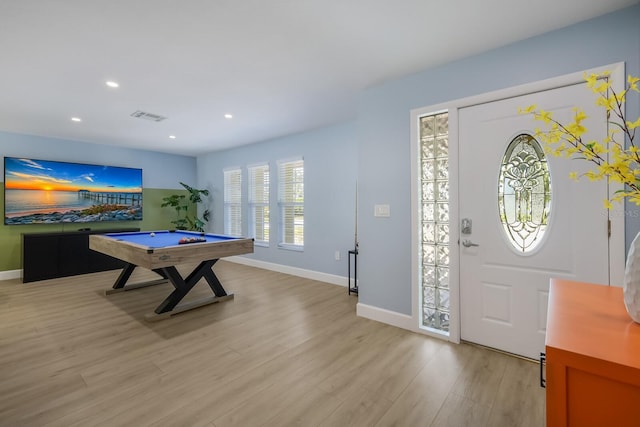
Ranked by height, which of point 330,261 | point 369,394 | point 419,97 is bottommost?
point 369,394

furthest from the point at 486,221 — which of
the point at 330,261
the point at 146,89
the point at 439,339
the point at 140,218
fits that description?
the point at 140,218

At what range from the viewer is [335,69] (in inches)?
106

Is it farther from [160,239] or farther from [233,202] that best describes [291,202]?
[160,239]

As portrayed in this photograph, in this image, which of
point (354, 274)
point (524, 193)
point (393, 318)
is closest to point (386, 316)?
point (393, 318)

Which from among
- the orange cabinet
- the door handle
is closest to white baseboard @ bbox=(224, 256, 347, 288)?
the door handle

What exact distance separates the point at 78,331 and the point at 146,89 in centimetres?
255

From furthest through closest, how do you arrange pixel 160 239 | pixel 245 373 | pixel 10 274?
pixel 10 274 < pixel 160 239 < pixel 245 373

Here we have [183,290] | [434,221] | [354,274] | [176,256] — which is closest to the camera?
[434,221]

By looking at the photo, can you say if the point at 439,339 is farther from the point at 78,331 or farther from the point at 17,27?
the point at 17,27

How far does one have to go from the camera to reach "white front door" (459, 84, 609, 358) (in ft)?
6.54

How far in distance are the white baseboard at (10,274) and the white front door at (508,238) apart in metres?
6.81

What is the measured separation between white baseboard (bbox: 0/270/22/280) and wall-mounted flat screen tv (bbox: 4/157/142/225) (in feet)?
2.70

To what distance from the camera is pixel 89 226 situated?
5.46 m

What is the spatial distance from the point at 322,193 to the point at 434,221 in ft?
7.38
